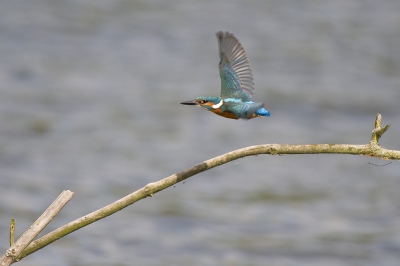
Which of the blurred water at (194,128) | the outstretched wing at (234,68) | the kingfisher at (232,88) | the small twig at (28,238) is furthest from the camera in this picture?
the blurred water at (194,128)

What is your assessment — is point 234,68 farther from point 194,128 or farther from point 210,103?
point 194,128

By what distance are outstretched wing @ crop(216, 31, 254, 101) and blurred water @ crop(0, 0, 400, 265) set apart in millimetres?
3611

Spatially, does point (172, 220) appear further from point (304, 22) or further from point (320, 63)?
point (304, 22)

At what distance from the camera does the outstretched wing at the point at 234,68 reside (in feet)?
9.32

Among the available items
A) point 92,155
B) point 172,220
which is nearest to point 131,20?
point 92,155

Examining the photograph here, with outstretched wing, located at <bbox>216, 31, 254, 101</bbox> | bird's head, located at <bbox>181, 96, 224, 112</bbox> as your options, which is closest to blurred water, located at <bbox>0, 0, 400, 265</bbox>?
outstretched wing, located at <bbox>216, 31, 254, 101</bbox>

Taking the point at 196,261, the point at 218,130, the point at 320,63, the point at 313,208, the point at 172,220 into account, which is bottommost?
the point at 196,261

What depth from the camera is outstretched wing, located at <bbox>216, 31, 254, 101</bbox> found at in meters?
2.84

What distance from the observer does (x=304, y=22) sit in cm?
1091

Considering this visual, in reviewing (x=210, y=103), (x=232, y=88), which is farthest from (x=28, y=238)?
(x=232, y=88)

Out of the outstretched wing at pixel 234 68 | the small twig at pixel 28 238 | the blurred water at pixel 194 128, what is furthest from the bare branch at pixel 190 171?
the blurred water at pixel 194 128

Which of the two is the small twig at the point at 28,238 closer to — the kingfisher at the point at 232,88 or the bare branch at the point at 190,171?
the bare branch at the point at 190,171

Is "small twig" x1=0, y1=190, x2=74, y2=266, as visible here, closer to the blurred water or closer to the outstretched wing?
the outstretched wing

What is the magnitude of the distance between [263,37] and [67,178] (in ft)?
14.2
